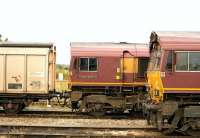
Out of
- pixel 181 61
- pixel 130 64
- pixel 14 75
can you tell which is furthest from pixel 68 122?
pixel 181 61

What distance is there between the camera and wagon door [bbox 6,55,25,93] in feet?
74.6

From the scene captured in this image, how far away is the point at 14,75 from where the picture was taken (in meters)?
22.8

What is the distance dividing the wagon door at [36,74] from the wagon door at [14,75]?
1.06 feet

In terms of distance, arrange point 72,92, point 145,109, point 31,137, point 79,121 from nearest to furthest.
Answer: point 31,137
point 145,109
point 79,121
point 72,92

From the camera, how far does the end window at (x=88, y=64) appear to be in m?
22.7

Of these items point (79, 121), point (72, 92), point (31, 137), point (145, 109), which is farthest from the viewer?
point (72, 92)

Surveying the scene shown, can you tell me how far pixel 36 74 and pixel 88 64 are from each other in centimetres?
247

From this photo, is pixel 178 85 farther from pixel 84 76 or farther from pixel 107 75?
pixel 84 76

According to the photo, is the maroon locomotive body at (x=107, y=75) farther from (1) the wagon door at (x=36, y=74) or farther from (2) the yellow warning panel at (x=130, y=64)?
(1) the wagon door at (x=36, y=74)

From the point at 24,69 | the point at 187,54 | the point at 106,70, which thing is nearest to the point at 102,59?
the point at 106,70

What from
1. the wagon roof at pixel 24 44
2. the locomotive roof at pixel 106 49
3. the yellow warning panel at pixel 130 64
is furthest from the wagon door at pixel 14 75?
the yellow warning panel at pixel 130 64

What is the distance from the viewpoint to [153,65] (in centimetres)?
1655

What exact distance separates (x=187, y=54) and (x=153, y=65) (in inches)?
69.7

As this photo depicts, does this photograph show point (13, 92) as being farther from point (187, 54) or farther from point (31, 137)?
point (187, 54)
